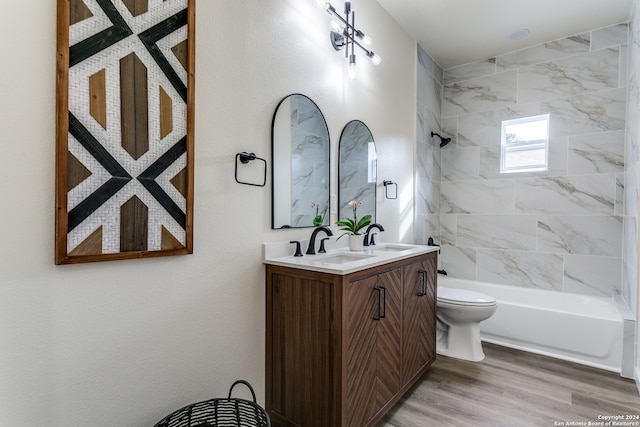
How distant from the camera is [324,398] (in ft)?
4.95

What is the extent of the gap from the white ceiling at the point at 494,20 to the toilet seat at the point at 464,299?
2386mm

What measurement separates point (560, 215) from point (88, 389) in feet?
12.6

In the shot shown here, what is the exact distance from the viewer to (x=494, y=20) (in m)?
2.88

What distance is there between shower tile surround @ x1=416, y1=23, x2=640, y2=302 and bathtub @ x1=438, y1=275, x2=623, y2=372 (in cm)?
15

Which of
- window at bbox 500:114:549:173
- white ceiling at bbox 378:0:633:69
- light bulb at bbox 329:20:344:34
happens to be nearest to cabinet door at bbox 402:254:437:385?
light bulb at bbox 329:20:344:34

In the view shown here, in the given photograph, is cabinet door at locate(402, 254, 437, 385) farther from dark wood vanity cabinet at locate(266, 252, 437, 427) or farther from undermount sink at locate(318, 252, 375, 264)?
undermount sink at locate(318, 252, 375, 264)

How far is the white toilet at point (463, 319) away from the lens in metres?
2.49

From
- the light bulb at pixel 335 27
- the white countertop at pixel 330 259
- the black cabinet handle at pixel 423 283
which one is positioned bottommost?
the black cabinet handle at pixel 423 283

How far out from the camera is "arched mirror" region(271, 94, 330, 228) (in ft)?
5.94

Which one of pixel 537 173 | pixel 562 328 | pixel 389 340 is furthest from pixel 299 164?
pixel 537 173

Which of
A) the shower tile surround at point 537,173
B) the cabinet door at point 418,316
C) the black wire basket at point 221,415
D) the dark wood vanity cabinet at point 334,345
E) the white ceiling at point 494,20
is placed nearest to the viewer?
the black wire basket at point 221,415

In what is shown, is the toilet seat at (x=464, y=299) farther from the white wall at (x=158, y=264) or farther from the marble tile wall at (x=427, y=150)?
the white wall at (x=158, y=264)

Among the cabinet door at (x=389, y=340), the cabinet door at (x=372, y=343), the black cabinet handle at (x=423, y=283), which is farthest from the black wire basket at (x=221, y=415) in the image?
the black cabinet handle at (x=423, y=283)

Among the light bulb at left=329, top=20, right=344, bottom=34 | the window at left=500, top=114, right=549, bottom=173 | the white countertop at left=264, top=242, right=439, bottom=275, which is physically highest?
the light bulb at left=329, top=20, right=344, bottom=34
